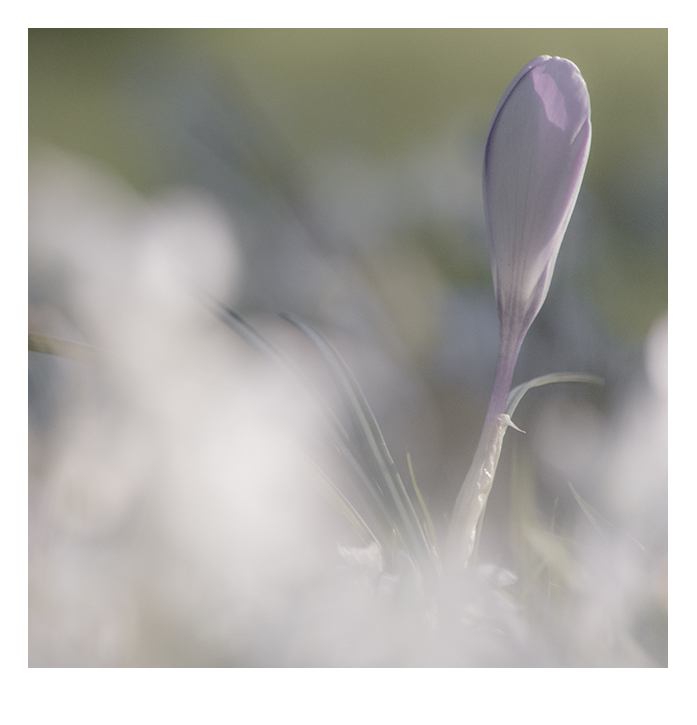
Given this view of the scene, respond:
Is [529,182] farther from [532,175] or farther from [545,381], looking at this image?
[545,381]

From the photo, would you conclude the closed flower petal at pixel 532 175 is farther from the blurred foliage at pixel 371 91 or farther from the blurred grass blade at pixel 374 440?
the blurred grass blade at pixel 374 440

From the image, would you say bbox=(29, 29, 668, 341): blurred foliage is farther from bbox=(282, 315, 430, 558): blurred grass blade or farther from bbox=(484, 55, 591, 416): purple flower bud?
bbox=(282, 315, 430, 558): blurred grass blade

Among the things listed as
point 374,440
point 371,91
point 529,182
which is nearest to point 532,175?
point 529,182

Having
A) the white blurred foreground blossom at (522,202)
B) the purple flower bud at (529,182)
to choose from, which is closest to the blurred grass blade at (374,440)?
the white blurred foreground blossom at (522,202)

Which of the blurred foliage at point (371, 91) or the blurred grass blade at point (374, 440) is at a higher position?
the blurred foliage at point (371, 91)

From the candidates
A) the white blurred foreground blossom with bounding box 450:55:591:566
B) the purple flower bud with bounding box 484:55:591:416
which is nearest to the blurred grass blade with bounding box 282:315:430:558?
the white blurred foreground blossom with bounding box 450:55:591:566
